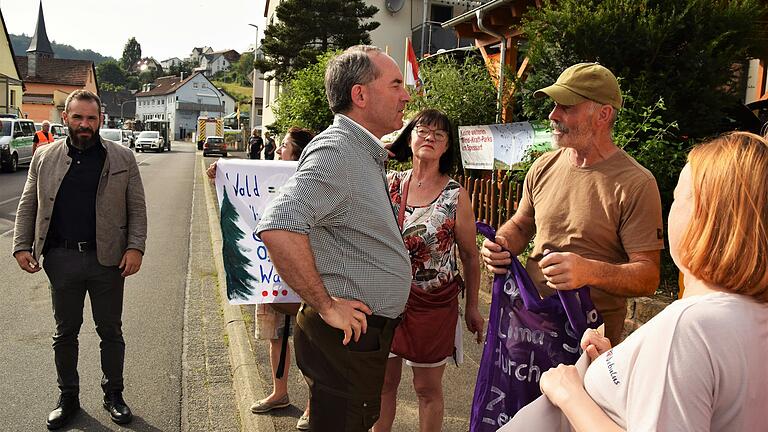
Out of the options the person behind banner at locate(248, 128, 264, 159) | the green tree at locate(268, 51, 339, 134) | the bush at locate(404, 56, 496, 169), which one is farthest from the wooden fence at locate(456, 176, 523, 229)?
the person behind banner at locate(248, 128, 264, 159)

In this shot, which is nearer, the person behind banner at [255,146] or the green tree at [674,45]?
the green tree at [674,45]

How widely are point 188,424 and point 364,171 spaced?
272 cm

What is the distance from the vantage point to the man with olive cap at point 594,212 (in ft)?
8.32

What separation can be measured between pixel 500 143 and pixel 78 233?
17.4ft

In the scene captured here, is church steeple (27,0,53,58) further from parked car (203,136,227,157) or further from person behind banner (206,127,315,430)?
person behind banner (206,127,315,430)

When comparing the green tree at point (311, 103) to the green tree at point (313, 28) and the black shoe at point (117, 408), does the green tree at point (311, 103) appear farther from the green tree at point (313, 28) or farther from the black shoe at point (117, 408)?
the black shoe at point (117, 408)

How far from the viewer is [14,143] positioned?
81.4 feet

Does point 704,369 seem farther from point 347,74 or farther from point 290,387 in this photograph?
point 290,387

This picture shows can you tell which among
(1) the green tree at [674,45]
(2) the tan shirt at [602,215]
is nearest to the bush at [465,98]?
(1) the green tree at [674,45]

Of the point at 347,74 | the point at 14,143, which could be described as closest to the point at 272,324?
the point at 347,74

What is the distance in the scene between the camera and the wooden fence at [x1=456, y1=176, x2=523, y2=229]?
7484 millimetres

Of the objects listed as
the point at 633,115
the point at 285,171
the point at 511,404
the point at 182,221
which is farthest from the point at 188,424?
the point at 182,221

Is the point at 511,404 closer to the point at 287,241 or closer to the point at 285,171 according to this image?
the point at 287,241

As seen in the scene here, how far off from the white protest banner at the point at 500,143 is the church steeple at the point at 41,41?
106 metres
